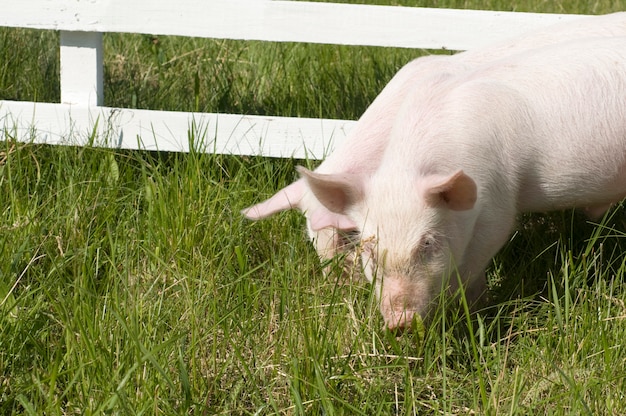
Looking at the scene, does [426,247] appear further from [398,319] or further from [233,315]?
[233,315]

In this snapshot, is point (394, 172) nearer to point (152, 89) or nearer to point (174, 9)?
point (174, 9)

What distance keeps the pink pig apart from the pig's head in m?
0.17

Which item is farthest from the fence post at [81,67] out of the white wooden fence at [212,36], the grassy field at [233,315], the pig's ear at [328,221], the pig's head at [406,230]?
the pig's head at [406,230]

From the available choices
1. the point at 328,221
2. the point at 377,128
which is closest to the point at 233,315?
the point at 328,221

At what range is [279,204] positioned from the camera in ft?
11.9

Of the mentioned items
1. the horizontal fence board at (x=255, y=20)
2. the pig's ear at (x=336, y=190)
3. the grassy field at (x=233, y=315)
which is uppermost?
the horizontal fence board at (x=255, y=20)

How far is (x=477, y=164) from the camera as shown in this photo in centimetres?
340

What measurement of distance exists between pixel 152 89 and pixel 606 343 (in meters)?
3.26

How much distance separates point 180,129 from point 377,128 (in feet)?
3.85

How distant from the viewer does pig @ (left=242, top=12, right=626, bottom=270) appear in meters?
3.56

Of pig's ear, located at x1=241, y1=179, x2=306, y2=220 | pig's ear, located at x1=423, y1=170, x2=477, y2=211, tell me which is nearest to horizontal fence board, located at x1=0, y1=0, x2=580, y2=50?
pig's ear, located at x1=241, y1=179, x2=306, y2=220

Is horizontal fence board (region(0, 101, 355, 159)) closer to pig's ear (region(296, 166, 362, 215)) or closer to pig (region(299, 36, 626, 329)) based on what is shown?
pig (region(299, 36, 626, 329))

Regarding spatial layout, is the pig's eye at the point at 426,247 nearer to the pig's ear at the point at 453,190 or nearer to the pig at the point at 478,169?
the pig at the point at 478,169

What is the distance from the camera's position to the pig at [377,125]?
3.56 metres
